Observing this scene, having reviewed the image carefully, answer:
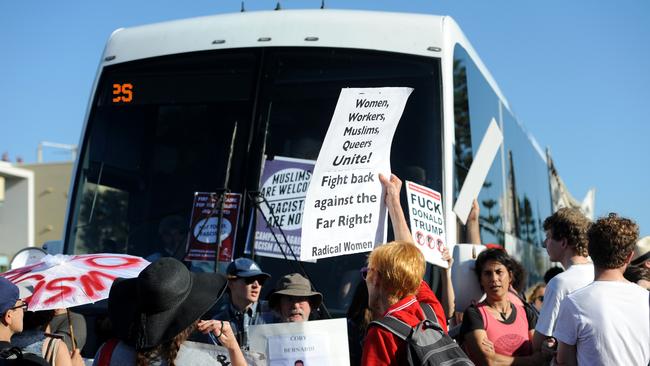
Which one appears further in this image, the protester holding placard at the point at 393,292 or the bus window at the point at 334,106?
the bus window at the point at 334,106

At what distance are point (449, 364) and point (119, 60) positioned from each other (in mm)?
4950

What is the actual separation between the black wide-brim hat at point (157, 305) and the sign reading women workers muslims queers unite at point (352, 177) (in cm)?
220

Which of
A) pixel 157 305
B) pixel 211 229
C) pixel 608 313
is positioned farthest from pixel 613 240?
pixel 211 229

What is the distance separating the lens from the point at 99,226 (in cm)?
729

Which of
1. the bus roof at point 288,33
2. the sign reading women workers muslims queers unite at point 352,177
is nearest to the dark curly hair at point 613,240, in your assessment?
the sign reading women workers muslims queers unite at point 352,177

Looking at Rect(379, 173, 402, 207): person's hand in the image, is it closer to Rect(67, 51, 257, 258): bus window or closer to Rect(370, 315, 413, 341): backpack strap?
Rect(67, 51, 257, 258): bus window

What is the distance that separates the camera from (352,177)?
5.92m

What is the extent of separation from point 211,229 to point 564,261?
101 inches

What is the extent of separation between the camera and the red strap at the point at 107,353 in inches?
133

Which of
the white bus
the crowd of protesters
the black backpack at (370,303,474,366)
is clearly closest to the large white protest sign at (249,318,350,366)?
the crowd of protesters

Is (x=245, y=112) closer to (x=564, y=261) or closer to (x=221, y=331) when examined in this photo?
(x=564, y=261)

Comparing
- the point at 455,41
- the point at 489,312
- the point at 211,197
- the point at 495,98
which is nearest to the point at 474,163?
the point at 455,41

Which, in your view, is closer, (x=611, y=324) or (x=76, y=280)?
(x=611, y=324)

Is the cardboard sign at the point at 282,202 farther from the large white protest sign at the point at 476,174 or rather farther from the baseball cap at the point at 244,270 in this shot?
the large white protest sign at the point at 476,174
